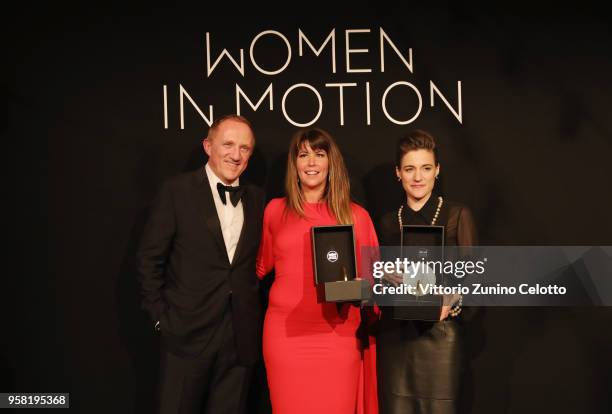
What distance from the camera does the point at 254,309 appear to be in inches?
124

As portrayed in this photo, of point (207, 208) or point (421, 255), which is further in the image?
point (207, 208)

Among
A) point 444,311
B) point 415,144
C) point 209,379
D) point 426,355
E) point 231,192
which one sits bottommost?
point 209,379

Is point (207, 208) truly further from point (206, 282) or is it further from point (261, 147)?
point (261, 147)

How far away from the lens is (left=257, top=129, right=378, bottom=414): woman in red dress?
9.78 feet

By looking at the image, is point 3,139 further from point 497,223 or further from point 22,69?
point 497,223

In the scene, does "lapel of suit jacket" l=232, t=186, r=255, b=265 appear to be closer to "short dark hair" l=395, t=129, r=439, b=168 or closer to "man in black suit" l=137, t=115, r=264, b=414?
"man in black suit" l=137, t=115, r=264, b=414

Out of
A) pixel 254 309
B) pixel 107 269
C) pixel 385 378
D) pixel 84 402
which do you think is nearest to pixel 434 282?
pixel 385 378

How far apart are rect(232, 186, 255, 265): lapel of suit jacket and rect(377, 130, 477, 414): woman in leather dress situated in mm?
692

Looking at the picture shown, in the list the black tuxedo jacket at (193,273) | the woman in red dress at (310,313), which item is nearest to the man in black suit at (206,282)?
the black tuxedo jacket at (193,273)

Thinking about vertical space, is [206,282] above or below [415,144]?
below

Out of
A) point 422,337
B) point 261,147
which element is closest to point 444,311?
point 422,337

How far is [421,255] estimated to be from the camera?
2.81 m

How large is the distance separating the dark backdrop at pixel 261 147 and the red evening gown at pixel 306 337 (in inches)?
30.0

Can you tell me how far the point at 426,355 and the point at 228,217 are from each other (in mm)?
1142
